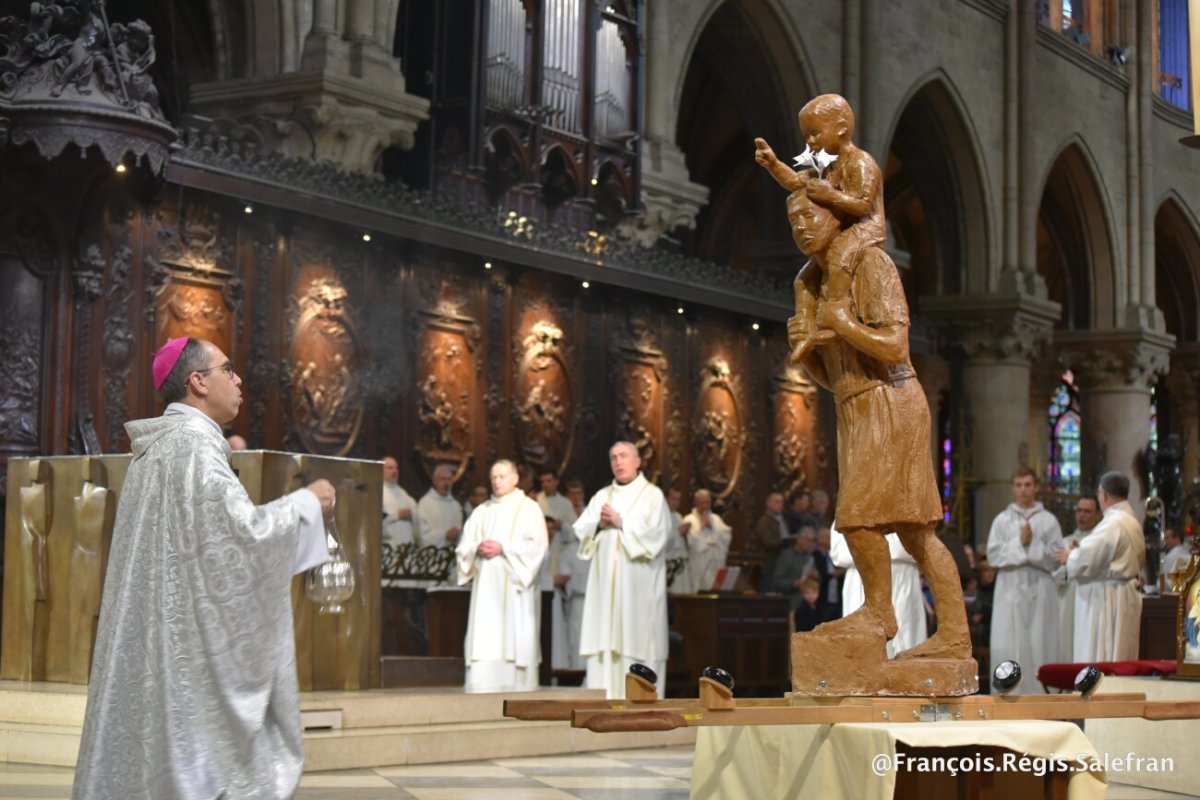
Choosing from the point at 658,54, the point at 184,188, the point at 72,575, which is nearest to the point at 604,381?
the point at 658,54

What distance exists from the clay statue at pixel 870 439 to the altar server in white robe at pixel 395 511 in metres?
7.97

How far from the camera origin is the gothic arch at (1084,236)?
96.0ft

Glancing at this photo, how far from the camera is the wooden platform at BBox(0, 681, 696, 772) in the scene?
8.05m

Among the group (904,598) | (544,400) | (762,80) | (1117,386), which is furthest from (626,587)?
(1117,386)

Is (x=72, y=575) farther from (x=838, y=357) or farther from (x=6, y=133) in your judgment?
(x=838, y=357)

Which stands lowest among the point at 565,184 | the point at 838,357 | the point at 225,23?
the point at 838,357

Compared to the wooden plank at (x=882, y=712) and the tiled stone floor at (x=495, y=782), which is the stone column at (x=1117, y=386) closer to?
the tiled stone floor at (x=495, y=782)

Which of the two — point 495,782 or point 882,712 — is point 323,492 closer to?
point 882,712

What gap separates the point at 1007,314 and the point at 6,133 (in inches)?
670

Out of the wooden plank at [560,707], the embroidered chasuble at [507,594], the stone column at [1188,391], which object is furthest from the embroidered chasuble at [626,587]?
the stone column at [1188,391]

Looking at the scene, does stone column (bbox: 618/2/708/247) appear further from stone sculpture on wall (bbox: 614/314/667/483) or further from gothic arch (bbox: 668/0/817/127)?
gothic arch (bbox: 668/0/817/127)

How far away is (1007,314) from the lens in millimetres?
25547

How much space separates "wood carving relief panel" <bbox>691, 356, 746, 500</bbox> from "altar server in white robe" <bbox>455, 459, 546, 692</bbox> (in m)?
7.75

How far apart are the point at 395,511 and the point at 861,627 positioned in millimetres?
8522
